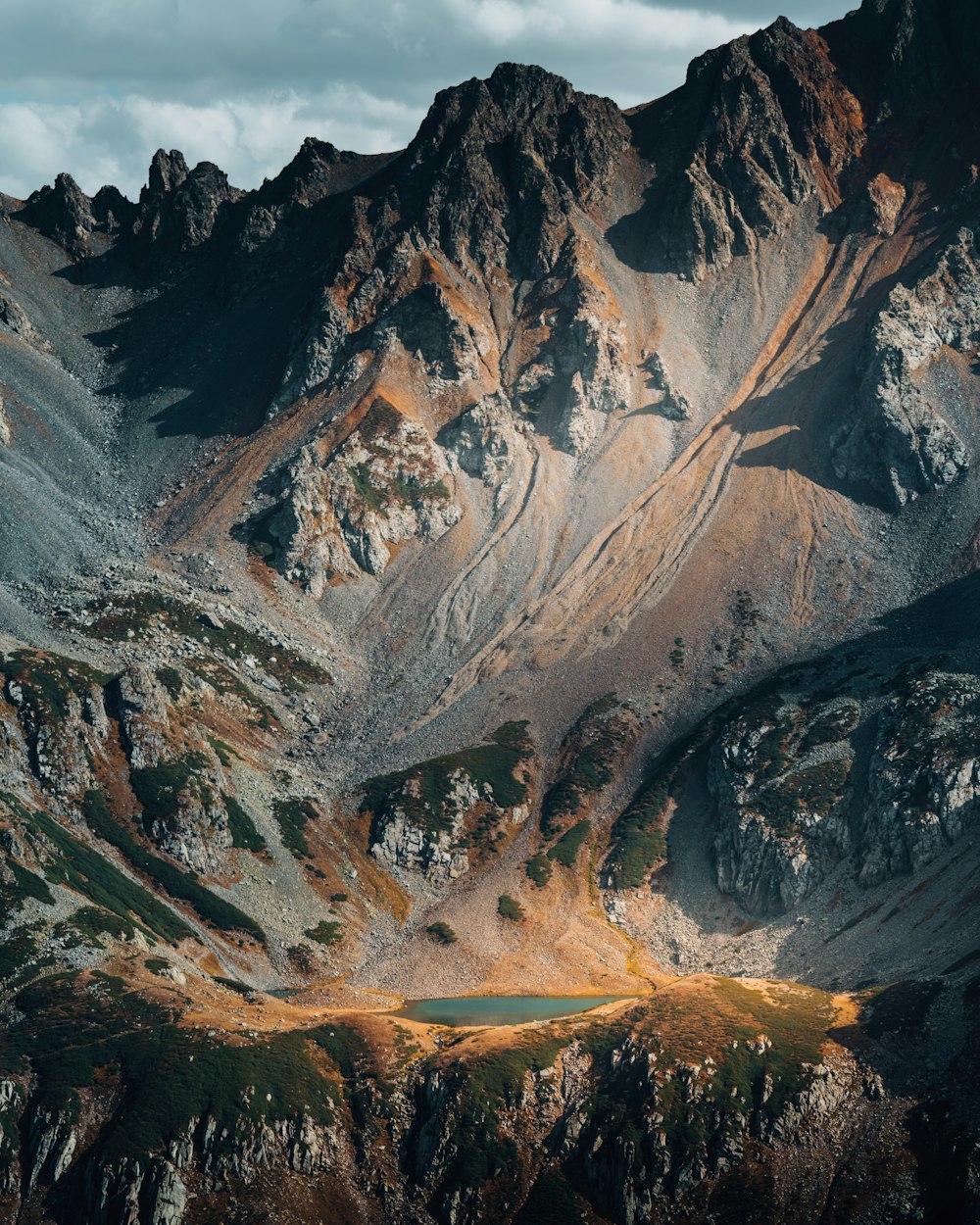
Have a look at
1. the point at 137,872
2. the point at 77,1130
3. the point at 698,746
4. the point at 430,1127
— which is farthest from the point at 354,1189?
the point at 698,746

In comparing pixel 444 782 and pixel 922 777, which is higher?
pixel 444 782

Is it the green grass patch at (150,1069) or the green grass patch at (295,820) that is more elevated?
the green grass patch at (295,820)

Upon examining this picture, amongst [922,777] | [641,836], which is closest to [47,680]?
[641,836]

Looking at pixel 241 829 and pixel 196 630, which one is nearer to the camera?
pixel 241 829

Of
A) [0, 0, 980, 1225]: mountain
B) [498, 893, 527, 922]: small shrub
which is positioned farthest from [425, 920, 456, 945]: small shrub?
[498, 893, 527, 922]: small shrub

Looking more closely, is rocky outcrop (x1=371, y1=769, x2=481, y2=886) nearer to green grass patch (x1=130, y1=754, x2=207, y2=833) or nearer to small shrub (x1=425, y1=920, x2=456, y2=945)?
small shrub (x1=425, y1=920, x2=456, y2=945)

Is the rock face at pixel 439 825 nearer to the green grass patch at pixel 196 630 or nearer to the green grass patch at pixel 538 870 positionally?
the green grass patch at pixel 538 870

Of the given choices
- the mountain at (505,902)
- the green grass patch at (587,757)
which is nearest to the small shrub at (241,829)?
the mountain at (505,902)

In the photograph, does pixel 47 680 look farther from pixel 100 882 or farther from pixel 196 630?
pixel 196 630

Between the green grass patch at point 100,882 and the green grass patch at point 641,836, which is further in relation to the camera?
the green grass patch at point 641,836
